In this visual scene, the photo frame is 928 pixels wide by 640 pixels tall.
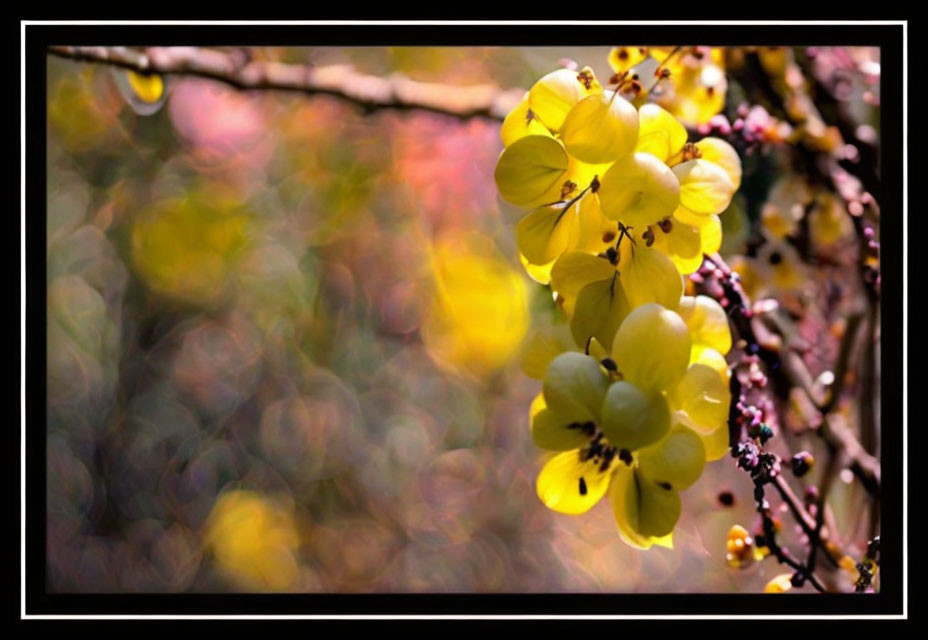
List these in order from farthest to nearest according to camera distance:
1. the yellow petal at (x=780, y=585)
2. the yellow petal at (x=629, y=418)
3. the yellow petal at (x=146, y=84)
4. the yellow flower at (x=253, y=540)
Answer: the yellow flower at (x=253, y=540) < the yellow petal at (x=146, y=84) < the yellow petal at (x=780, y=585) < the yellow petal at (x=629, y=418)

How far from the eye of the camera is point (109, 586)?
0.68 m

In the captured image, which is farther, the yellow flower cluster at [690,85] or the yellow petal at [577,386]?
the yellow flower cluster at [690,85]

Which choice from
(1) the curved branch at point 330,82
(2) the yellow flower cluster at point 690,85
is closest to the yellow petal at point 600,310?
(2) the yellow flower cluster at point 690,85

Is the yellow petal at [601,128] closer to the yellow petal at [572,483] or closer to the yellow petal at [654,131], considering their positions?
the yellow petal at [654,131]

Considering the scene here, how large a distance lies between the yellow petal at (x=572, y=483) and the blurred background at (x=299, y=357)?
0.32 meters

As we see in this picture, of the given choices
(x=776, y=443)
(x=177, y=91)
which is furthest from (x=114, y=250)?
(x=776, y=443)

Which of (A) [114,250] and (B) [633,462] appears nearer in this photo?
(B) [633,462]

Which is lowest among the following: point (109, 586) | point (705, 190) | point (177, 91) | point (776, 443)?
point (109, 586)

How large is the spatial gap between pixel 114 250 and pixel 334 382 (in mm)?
223

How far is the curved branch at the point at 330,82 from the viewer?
2.13 ft

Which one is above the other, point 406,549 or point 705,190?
point 705,190

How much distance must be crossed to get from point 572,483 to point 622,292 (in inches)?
3.3

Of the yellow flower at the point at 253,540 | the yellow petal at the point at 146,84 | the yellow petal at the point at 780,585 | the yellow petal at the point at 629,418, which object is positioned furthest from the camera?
the yellow flower at the point at 253,540
